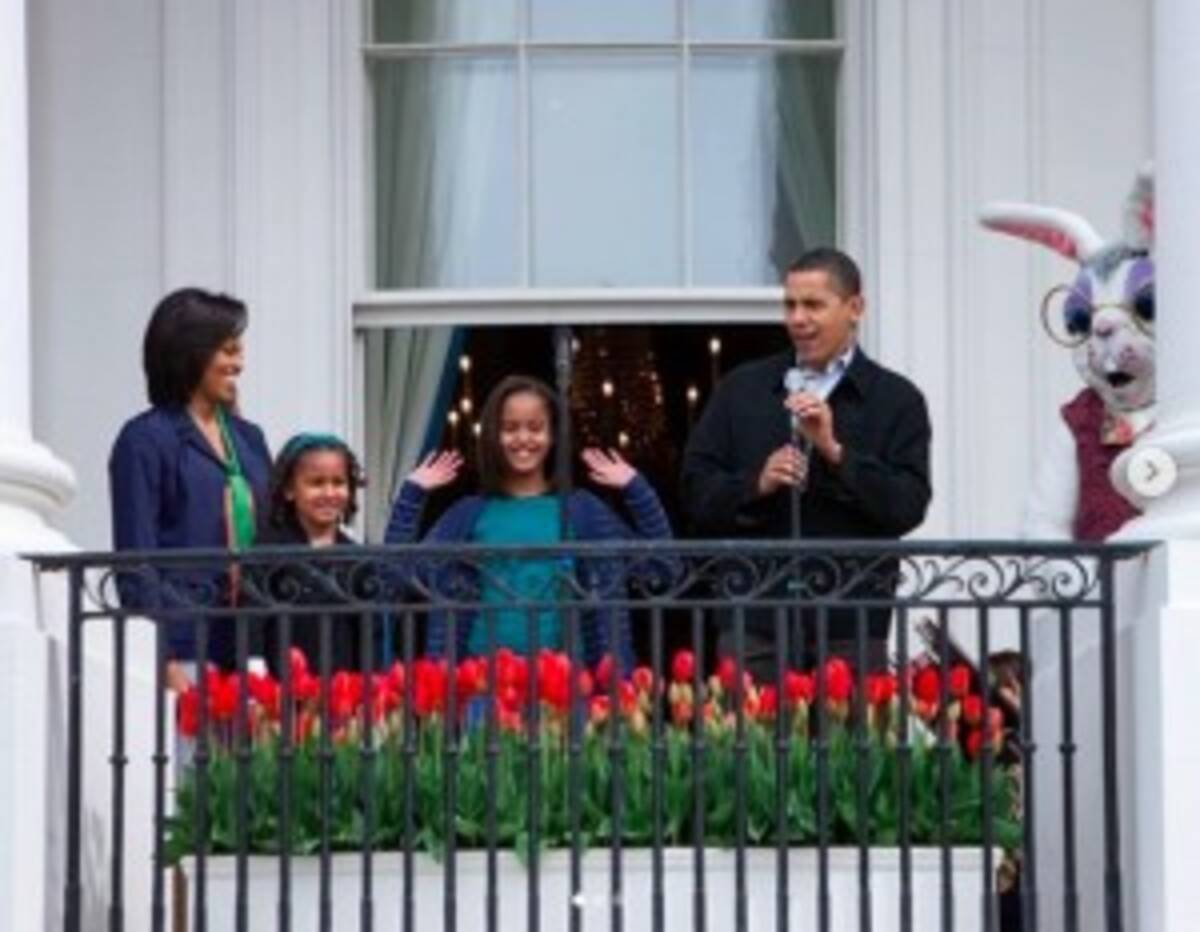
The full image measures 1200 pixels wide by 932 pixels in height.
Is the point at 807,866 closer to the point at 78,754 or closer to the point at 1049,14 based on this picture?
the point at 78,754

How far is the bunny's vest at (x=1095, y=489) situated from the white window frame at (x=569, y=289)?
7.50ft

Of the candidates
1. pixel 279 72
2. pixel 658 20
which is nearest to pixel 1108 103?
pixel 658 20

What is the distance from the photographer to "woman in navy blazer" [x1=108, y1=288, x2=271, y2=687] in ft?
41.8

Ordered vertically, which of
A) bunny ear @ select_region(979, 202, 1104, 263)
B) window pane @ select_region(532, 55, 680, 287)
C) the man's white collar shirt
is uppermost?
window pane @ select_region(532, 55, 680, 287)

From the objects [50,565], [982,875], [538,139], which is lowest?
[982,875]

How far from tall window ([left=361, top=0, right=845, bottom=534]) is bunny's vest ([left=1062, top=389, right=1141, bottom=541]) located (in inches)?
98.7

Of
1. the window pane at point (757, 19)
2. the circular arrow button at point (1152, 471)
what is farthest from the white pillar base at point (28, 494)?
the window pane at point (757, 19)

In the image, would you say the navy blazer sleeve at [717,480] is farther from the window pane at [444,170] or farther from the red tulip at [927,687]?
the window pane at [444,170]

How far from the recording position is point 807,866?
11.4 meters

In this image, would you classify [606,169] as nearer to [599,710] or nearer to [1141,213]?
[1141,213]

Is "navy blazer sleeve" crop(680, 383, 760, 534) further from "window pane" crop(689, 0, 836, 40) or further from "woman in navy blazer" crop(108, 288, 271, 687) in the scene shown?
"window pane" crop(689, 0, 836, 40)

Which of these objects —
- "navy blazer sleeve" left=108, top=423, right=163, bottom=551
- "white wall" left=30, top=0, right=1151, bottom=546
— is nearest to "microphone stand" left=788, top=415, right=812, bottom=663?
"navy blazer sleeve" left=108, top=423, right=163, bottom=551

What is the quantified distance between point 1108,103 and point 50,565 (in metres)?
4.77

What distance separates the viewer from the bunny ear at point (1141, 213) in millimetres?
12805
